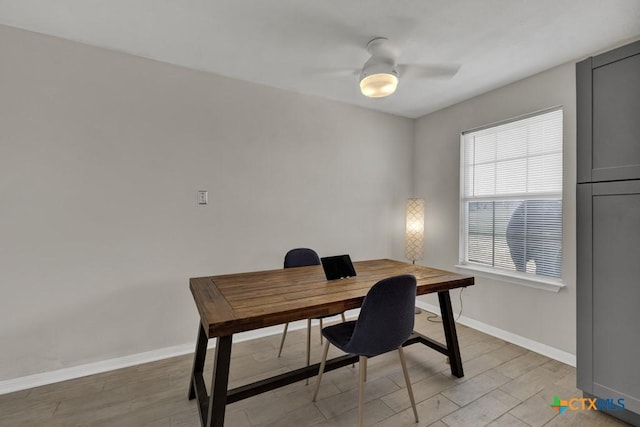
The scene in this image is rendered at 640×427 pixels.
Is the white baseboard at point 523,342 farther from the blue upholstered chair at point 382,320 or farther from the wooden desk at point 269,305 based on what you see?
the blue upholstered chair at point 382,320

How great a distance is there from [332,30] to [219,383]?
2273 millimetres

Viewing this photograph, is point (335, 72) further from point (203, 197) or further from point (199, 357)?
point (199, 357)

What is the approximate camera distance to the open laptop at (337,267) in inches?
81.4

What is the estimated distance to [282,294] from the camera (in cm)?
170

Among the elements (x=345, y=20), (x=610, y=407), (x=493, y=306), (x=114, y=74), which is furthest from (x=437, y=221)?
(x=114, y=74)

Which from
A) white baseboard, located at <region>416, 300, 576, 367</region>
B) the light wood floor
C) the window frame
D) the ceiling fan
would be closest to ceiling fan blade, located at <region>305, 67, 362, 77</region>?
the ceiling fan

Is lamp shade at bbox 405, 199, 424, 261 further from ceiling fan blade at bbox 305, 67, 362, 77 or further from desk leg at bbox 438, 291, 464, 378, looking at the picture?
ceiling fan blade at bbox 305, 67, 362, 77

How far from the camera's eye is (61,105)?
2207 millimetres

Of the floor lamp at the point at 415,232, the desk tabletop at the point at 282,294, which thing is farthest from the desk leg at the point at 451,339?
the floor lamp at the point at 415,232

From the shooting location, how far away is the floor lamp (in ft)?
12.1

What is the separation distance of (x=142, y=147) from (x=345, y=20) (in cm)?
190

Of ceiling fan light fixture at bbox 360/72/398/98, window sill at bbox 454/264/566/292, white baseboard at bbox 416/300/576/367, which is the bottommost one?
white baseboard at bbox 416/300/576/367

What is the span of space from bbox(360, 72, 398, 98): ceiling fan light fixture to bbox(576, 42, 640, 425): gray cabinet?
3.93 feet

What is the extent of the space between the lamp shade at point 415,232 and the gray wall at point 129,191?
109 cm
